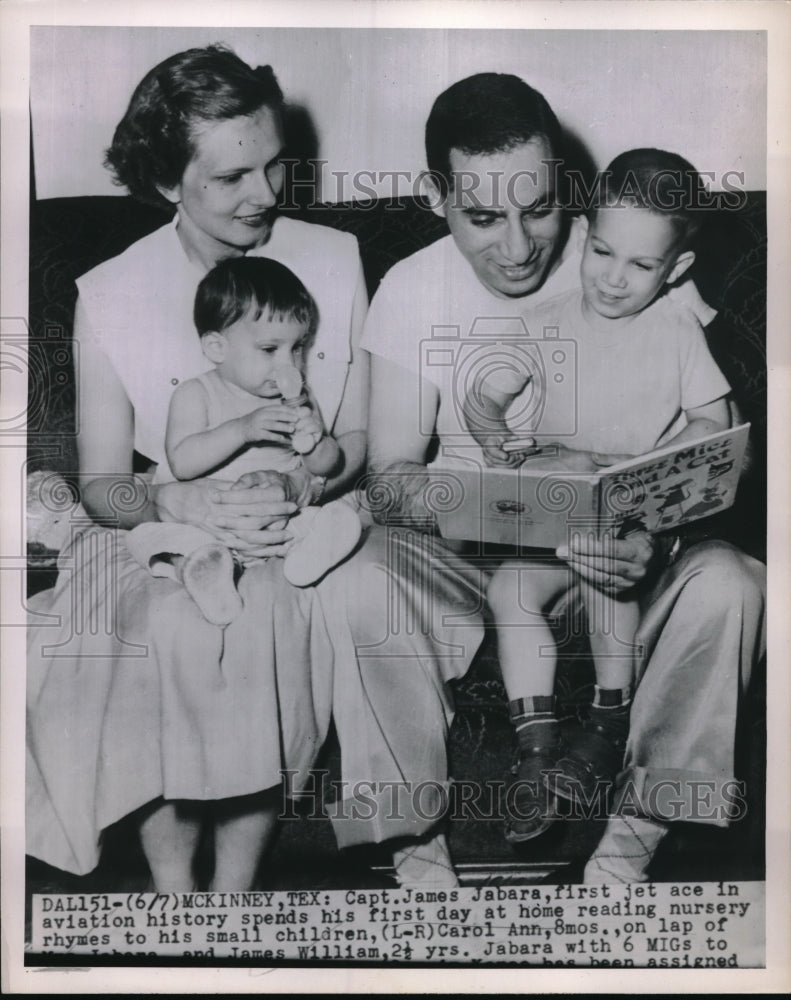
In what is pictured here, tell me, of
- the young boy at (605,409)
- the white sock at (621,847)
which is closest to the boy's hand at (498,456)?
the young boy at (605,409)

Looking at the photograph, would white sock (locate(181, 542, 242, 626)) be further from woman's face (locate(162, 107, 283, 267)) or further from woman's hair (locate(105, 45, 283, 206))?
woman's hair (locate(105, 45, 283, 206))

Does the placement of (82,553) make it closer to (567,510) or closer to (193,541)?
(193,541)

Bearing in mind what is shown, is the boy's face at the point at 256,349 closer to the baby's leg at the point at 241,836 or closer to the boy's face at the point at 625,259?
the boy's face at the point at 625,259

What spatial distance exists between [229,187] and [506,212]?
649 mm

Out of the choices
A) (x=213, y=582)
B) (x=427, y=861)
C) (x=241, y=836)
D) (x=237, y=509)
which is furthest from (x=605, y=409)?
(x=241, y=836)

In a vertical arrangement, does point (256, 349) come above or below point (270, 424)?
above

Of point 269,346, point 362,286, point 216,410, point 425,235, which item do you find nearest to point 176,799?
point 216,410

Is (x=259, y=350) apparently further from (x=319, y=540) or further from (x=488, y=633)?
(x=488, y=633)

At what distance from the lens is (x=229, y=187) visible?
247 cm

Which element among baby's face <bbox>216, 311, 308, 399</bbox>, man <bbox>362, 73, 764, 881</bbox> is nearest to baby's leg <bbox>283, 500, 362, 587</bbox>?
man <bbox>362, 73, 764, 881</bbox>

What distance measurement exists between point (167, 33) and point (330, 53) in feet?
1.26

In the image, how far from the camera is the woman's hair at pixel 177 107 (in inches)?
96.7

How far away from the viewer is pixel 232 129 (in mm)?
2459

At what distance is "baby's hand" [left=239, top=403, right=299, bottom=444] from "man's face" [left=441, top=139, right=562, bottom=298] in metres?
0.56
